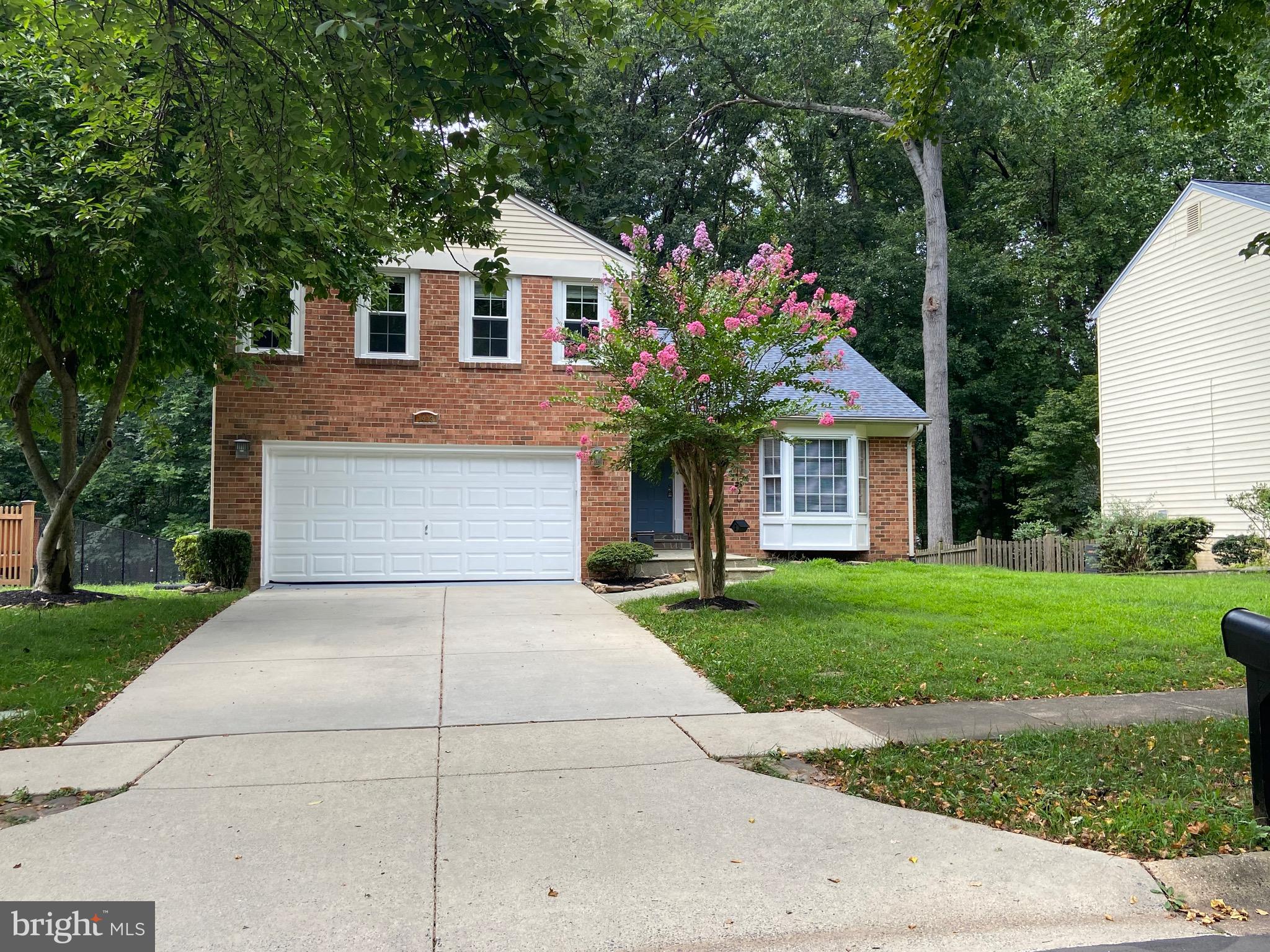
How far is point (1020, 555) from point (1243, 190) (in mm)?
8649

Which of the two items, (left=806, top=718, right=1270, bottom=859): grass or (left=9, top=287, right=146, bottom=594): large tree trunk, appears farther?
(left=9, top=287, right=146, bottom=594): large tree trunk

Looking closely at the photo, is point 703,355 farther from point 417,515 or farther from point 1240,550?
point 1240,550

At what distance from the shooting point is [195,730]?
592 cm

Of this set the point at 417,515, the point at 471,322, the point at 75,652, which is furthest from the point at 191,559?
the point at 75,652

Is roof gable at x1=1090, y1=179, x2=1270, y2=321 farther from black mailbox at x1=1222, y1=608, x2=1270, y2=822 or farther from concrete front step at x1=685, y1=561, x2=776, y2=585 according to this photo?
black mailbox at x1=1222, y1=608, x2=1270, y2=822

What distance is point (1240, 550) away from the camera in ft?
54.3

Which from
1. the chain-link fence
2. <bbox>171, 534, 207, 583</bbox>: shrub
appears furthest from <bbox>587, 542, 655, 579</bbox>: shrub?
the chain-link fence

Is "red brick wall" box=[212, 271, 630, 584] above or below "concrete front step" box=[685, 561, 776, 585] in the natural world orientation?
above

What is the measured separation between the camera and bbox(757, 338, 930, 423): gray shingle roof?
17.6 m

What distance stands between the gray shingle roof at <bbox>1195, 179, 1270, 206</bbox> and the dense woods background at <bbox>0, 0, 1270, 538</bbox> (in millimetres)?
7105

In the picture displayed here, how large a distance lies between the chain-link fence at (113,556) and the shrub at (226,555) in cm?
963

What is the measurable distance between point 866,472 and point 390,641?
11.6 m

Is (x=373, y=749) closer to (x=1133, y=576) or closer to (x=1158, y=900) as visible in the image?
(x=1158, y=900)

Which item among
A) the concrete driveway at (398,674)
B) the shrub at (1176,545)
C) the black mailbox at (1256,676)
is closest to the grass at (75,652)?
the concrete driveway at (398,674)
